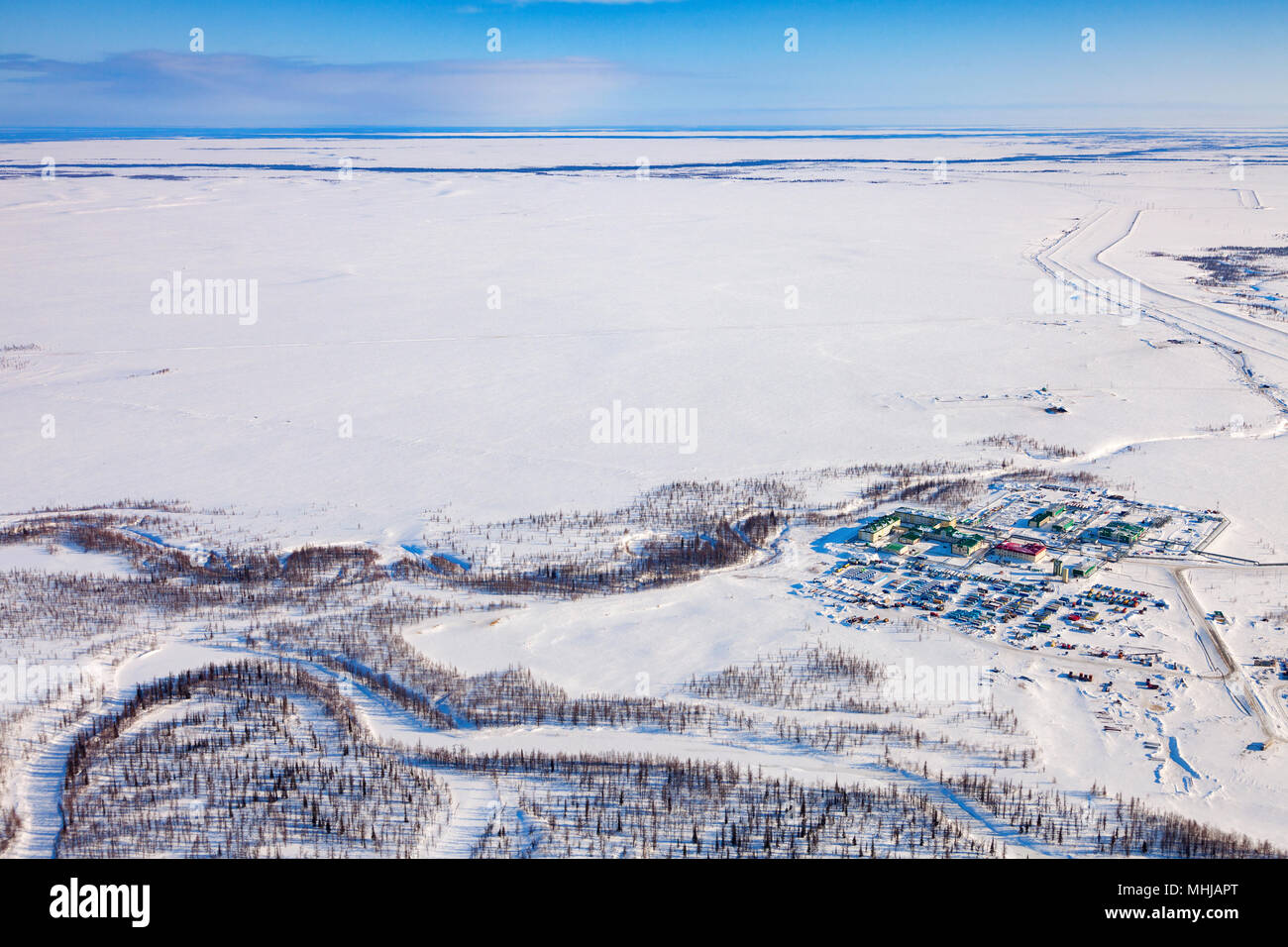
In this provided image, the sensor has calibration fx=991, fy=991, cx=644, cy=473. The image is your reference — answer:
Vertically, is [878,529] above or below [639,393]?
below

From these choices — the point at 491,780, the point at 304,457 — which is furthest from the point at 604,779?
the point at 304,457

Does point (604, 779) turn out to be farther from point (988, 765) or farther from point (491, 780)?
point (988, 765)

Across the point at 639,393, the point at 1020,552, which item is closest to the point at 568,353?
the point at 639,393

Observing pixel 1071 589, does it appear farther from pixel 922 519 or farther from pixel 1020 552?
pixel 922 519

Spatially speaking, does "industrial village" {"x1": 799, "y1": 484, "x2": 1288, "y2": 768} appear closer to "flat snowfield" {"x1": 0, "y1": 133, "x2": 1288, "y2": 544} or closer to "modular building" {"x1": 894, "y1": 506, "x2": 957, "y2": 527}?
"modular building" {"x1": 894, "y1": 506, "x2": 957, "y2": 527}

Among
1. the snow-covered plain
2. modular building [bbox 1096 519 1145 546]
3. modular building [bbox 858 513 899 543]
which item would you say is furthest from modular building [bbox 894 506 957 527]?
modular building [bbox 1096 519 1145 546]

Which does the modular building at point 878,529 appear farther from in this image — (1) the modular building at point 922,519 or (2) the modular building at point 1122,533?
(2) the modular building at point 1122,533
